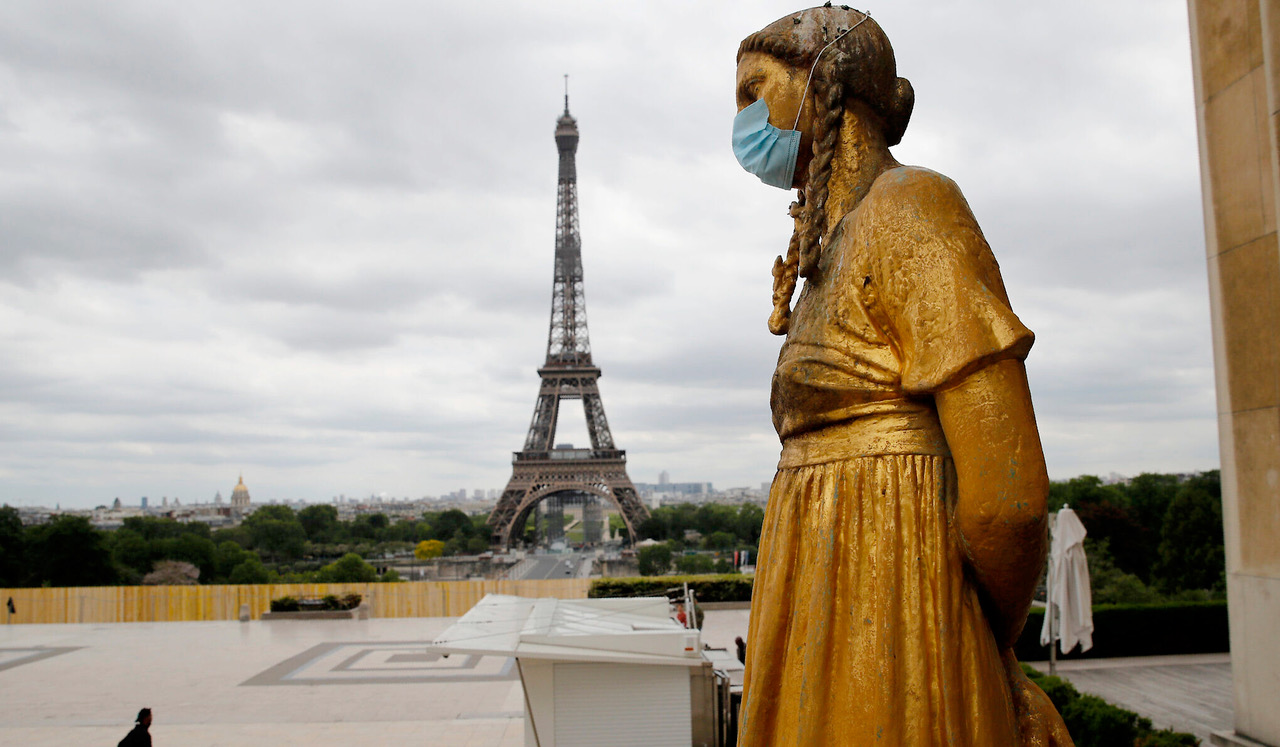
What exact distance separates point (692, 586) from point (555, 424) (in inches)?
920

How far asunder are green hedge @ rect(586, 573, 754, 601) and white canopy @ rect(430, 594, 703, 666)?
9540mm

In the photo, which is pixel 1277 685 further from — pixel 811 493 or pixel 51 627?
pixel 51 627

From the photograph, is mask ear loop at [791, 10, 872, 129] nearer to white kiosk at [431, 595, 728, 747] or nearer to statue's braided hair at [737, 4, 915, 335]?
statue's braided hair at [737, 4, 915, 335]

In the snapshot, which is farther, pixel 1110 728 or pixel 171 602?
pixel 171 602

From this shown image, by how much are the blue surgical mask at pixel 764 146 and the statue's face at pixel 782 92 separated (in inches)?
0.5

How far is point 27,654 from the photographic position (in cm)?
1527

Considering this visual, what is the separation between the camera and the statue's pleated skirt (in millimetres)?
1341

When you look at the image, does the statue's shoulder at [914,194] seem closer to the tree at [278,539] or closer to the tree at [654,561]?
the tree at [654,561]

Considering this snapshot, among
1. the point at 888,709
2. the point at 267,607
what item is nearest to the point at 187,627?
the point at 267,607

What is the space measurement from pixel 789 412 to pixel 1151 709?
10.5m

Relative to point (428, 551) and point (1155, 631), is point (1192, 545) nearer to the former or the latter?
point (1155, 631)

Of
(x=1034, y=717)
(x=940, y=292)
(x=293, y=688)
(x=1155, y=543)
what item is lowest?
(x=1155, y=543)

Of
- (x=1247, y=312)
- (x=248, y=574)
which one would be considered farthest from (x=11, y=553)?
(x=1247, y=312)

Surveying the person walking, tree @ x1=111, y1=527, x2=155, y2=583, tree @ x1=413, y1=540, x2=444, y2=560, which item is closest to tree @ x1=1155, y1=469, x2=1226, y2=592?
the person walking
